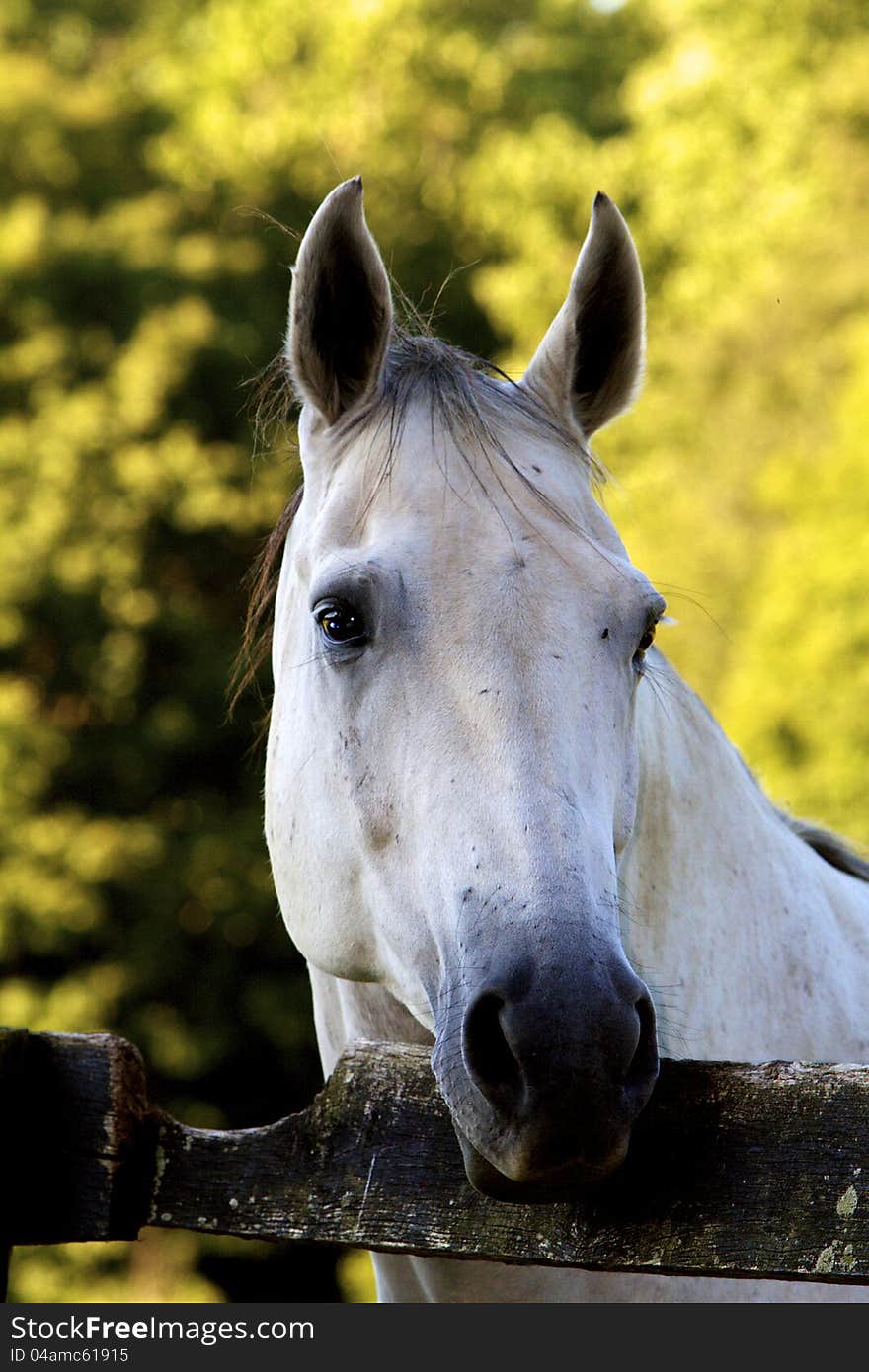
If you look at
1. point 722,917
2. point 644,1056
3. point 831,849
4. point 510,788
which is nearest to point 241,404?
point 831,849

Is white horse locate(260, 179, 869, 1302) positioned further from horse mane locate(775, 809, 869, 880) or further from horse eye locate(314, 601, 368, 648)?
horse mane locate(775, 809, 869, 880)

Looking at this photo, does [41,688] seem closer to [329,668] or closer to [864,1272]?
[329,668]

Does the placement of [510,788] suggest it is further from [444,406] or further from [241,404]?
[241,404]

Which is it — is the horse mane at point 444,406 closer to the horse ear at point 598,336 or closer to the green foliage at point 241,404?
the horse ear at point 598,336

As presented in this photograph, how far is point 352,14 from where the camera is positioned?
16.4m

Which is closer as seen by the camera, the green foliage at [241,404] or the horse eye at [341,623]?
the horse eye at [341,623]

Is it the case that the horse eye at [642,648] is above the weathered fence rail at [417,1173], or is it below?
above

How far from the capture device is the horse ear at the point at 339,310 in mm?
2340

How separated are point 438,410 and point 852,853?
1.43 m

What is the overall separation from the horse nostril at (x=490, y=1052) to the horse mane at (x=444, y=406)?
0.82 metres

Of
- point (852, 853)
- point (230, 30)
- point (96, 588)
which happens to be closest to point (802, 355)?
point (230, 30)

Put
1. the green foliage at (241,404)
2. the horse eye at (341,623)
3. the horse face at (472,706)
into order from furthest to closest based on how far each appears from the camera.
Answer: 1. the green foliage at (241,404)
2. the horse eye at (341,623)
3. the horse face at (472,706)

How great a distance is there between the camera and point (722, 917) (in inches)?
95.0

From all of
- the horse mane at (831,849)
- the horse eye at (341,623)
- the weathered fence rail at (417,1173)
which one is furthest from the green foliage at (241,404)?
the weathered fence rail at (417,1173)
